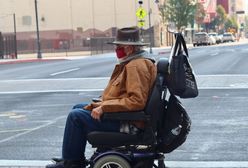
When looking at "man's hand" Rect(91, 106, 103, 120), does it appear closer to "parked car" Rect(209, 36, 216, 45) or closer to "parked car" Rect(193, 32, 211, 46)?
"parked car" Rect(193, 32, 211, 46)

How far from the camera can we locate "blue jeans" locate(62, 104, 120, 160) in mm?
4957

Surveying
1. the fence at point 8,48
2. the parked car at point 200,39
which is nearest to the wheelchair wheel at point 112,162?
the fence at point 8,48

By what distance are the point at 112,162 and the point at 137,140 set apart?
1.01 feet

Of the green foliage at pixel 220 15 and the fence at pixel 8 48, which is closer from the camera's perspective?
the fence at pixel 8 48

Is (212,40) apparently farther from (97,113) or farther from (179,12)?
(97,113)

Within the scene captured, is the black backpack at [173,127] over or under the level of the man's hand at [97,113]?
under

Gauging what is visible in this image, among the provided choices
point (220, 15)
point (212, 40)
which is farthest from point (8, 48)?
point (220, 15)

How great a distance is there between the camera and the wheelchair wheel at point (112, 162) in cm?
482

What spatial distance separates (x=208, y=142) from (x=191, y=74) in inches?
112

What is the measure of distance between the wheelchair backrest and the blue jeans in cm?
35

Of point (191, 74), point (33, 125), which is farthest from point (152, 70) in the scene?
point (33, 125)

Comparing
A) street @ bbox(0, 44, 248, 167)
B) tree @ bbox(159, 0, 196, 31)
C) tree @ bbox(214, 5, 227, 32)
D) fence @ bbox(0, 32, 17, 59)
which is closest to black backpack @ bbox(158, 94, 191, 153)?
street @ bbox(0, 44, 248, 167)

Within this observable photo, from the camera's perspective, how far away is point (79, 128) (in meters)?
4.97

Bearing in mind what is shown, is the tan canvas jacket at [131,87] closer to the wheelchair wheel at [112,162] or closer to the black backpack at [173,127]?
the black backpack at [173,127]
